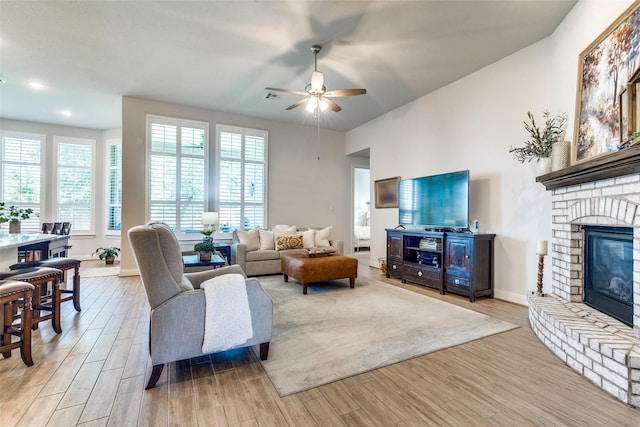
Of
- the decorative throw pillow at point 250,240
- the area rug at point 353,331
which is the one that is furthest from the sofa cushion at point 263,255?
the area rug at point 353,331

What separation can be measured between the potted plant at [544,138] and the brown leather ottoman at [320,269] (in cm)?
260

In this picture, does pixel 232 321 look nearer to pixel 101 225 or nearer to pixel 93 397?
pixel 93 397

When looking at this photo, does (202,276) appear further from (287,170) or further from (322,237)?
A: (287,170)

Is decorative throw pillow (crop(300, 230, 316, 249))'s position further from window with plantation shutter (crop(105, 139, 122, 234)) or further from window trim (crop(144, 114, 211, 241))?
window with plantation shutter (crop(105, 139, 122, 234))

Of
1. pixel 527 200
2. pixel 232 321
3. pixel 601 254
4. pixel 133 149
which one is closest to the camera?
pixel 232 321

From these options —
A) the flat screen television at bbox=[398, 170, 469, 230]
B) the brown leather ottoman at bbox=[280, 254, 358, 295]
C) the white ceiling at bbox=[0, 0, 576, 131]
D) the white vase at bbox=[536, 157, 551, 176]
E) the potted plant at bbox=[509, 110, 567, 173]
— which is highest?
the white ceiling at bbox=[0, 0, 576, 131]

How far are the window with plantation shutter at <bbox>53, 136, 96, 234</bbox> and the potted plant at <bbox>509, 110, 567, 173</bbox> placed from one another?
8966 mm

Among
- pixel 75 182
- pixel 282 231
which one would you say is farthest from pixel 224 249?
pixel 75 182

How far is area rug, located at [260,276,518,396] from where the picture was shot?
6.83ft

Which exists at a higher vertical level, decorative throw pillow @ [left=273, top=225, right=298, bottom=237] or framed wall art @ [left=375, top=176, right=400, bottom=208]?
framed wall art @ [left=375, top=176, right=400, bottom=208]

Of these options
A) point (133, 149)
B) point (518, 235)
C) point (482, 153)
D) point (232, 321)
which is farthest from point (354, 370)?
point (133, 149)

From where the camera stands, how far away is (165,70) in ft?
13.8

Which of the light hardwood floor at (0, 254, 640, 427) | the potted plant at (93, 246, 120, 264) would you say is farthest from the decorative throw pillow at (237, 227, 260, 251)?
the potted plant at (93, 246, 120, 264)

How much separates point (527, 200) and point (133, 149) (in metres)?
6.35
